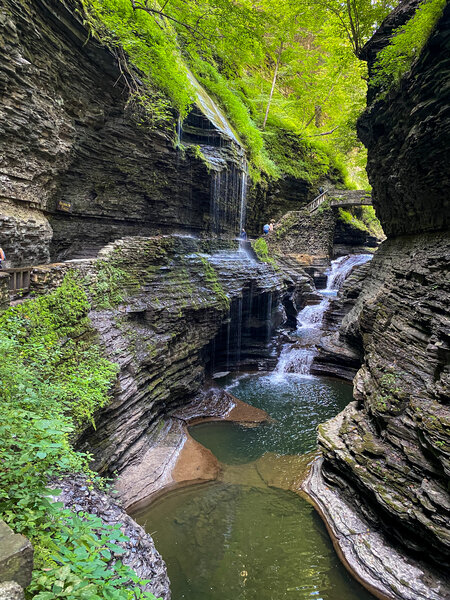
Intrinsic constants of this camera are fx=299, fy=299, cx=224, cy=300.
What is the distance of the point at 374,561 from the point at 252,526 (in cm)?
241

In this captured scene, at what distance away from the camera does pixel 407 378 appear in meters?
7.61

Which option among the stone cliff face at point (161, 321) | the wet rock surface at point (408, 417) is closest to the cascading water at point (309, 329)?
the stone cliff face at point (161, 321)

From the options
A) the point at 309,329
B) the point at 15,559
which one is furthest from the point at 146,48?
the point at 309,329

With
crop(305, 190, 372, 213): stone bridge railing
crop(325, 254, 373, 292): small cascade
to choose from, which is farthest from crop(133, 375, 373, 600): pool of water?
crop(305, 190, 372, 213): stone bridge railing

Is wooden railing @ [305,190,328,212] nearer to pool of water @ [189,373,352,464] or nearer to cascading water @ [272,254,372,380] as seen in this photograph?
cascading water @ [272,254,372,380]

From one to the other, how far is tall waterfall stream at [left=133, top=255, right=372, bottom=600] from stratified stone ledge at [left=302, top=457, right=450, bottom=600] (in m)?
0.22

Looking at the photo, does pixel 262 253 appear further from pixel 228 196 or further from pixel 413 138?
pixel 413 138

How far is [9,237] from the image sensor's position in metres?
8.48

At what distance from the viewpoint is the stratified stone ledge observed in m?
5.09

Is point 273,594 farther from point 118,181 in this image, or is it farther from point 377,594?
point 118,181

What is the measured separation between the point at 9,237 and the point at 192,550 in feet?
29.7

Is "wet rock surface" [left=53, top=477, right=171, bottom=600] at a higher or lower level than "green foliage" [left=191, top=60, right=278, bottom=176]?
lower

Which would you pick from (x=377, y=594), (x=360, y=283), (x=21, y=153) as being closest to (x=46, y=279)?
(x=21, y=153)

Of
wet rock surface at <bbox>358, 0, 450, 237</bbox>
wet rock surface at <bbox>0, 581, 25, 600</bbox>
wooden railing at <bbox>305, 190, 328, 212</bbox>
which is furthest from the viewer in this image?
wooden railing at <bbox>305, 190, 328, 212</bbox>
